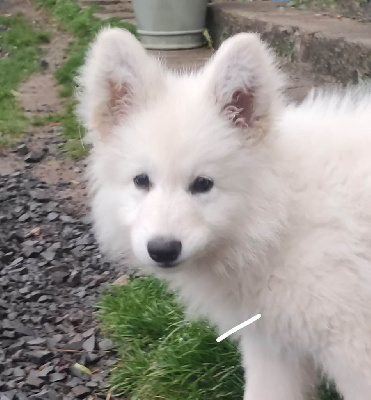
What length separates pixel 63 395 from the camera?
3.28 meters

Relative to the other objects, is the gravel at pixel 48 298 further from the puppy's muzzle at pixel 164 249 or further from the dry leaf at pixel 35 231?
the puppy's muzzle at pixel 164 249

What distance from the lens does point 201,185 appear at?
7.95 feet

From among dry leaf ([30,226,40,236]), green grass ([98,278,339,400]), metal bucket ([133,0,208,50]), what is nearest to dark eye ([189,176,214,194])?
green grass ([98,278,339,400])

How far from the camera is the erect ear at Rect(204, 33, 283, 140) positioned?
7.80 feet

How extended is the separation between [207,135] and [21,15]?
10.1m

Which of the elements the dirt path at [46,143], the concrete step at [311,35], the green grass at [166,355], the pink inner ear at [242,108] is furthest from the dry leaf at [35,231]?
the pink inner ear at [242,108]

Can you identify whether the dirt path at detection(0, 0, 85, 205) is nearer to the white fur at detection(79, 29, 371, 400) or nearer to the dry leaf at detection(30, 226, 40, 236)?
the dry leaf at detection(30, 226, 40, 236)

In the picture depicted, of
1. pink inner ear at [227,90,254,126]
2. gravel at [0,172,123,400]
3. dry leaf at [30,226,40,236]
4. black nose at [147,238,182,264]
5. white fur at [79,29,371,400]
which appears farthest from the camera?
dry leaf at [30,226,40,236]

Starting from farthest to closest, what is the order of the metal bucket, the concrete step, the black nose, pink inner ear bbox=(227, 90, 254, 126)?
the metal bucket
the concrete step
pink inner ear bbox=(227, 90, 254, 126)
the black nose

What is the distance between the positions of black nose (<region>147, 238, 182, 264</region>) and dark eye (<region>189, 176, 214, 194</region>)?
0.21m

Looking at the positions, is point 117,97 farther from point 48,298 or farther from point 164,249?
point 48,298

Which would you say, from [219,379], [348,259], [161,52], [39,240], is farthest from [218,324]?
[161,52]

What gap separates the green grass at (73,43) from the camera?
6.52 meters

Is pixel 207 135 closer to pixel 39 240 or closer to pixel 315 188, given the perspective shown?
pixel 315 188
